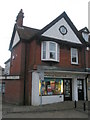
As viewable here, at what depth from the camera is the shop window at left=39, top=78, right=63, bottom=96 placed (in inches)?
606

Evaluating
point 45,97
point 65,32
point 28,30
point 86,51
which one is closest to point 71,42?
point 65,32

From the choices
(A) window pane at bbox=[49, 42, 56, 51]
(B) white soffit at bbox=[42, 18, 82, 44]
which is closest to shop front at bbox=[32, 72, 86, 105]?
(A) window pane at bbox=[49, 42, 56, 51]

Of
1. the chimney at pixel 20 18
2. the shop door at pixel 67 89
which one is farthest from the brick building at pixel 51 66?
the chimney at pixel 20 18

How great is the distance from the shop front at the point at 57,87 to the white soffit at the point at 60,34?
4155 mm

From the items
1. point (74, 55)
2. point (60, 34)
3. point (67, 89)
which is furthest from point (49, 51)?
point (67, 89)

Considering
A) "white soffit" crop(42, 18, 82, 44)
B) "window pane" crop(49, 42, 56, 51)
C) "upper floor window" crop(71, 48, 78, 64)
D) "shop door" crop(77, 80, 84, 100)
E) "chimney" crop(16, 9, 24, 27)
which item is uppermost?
"chimney" crop(16, 9, 24, 27)

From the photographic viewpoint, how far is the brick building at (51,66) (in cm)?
1502

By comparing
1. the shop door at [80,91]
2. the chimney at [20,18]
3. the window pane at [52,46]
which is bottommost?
the shop door at [80,91]

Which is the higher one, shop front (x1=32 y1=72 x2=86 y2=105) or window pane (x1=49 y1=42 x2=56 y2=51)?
window pane (x1=49 y1=42 x2=56 y2=51)

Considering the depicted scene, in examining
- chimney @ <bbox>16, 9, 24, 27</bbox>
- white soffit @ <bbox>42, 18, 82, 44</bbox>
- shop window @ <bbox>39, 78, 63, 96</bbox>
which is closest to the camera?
shop window @ <bbox>39, 78, 63, 96</bbox>

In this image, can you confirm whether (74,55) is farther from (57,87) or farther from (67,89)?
(57,87)

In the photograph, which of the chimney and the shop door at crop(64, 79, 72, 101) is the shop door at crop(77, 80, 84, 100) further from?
the chimney

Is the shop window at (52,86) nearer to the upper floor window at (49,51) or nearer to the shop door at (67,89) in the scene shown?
the shop door at (67,89)

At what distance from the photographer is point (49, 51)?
1566 centimetres
